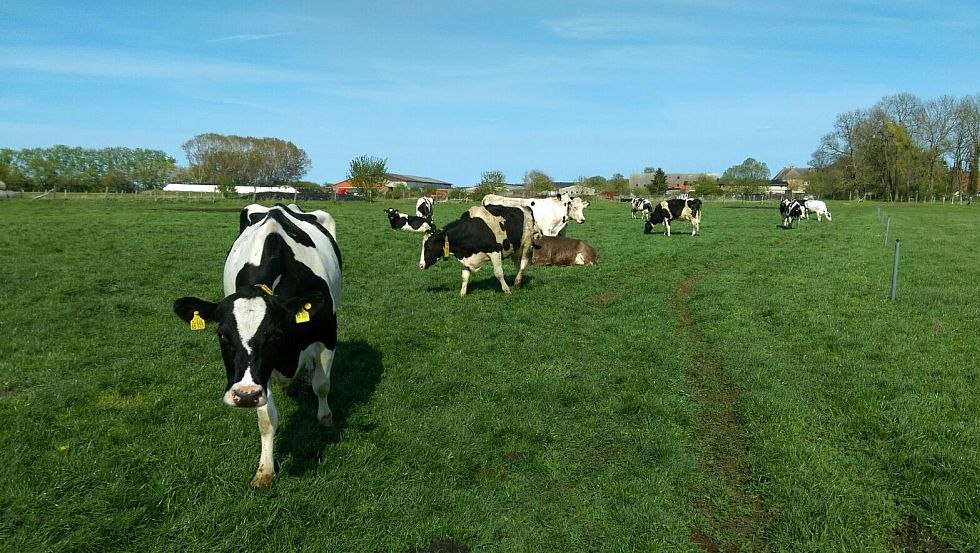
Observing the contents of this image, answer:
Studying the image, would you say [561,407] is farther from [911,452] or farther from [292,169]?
[292,169]

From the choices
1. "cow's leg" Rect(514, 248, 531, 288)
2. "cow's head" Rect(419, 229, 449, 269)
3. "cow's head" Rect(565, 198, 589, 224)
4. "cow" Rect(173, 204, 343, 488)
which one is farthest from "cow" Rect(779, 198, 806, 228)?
"cow" Rect(173, 204, 343, 488)

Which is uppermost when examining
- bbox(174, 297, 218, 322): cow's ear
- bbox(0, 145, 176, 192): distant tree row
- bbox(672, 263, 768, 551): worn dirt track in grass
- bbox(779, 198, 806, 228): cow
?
bbox(0, 145, 176, 192): distant tree row

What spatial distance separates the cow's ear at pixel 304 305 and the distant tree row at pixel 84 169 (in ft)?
349

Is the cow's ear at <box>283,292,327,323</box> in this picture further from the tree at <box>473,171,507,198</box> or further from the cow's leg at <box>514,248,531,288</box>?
the tree at <box>473,171,507,198</box>

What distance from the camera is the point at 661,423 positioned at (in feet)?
21.5

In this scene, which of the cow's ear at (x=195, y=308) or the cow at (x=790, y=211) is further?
the cow at (x=790, y=211)

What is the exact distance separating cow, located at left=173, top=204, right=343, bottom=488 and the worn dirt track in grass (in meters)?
3.60

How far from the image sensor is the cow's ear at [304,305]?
507 cm

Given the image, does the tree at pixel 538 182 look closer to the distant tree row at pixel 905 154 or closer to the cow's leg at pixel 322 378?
the distant tree row at pixel 905 154

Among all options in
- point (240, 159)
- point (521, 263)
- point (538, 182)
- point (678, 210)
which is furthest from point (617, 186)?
point (521, 263)

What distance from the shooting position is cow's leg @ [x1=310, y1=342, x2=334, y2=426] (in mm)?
6195

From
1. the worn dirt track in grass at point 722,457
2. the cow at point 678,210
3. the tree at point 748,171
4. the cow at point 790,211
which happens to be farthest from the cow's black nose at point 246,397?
the tree at point 748,171

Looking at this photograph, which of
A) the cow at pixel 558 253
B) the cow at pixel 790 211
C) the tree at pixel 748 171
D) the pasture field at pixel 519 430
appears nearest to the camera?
the pasture field at pixel 519 430

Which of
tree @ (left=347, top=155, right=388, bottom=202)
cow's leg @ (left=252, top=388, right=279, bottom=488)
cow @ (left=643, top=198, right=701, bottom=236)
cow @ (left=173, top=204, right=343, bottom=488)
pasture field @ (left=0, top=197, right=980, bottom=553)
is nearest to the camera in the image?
pasture field @ (left=0, top=197, right=980, bottom=553)
